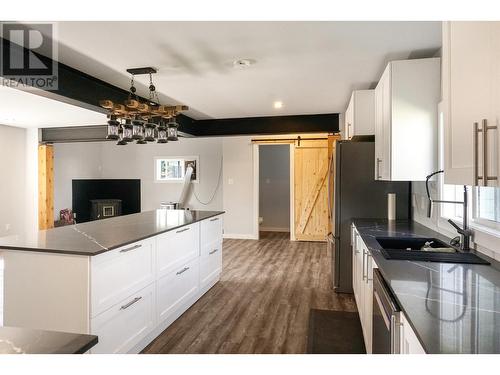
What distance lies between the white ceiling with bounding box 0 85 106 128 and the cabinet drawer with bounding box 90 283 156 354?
2706mm

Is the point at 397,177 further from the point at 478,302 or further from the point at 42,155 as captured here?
the point at 42,155

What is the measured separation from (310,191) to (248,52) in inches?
173

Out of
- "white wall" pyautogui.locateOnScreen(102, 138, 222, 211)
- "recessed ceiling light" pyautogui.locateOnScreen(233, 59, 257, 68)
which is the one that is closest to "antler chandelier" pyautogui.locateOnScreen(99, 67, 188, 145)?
"recessed ceiling light" pyautogui.locateOnScreen(233, 59, 257, 68)

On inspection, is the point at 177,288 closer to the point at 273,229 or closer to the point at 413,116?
the point at 413,116

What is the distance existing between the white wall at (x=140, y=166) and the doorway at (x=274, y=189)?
130cm

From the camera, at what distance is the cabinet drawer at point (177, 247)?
2711 mm

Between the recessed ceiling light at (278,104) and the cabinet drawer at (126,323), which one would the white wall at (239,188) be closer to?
the recessed ceiling light at (278,104)

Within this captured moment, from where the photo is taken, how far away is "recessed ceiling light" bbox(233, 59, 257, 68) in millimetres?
2854

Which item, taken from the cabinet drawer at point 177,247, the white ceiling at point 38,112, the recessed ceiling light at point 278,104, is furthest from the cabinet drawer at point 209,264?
the white ceiling at point 38,112

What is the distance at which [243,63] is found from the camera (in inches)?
114

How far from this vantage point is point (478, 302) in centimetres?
120

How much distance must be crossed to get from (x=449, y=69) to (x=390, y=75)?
1.10 metres
